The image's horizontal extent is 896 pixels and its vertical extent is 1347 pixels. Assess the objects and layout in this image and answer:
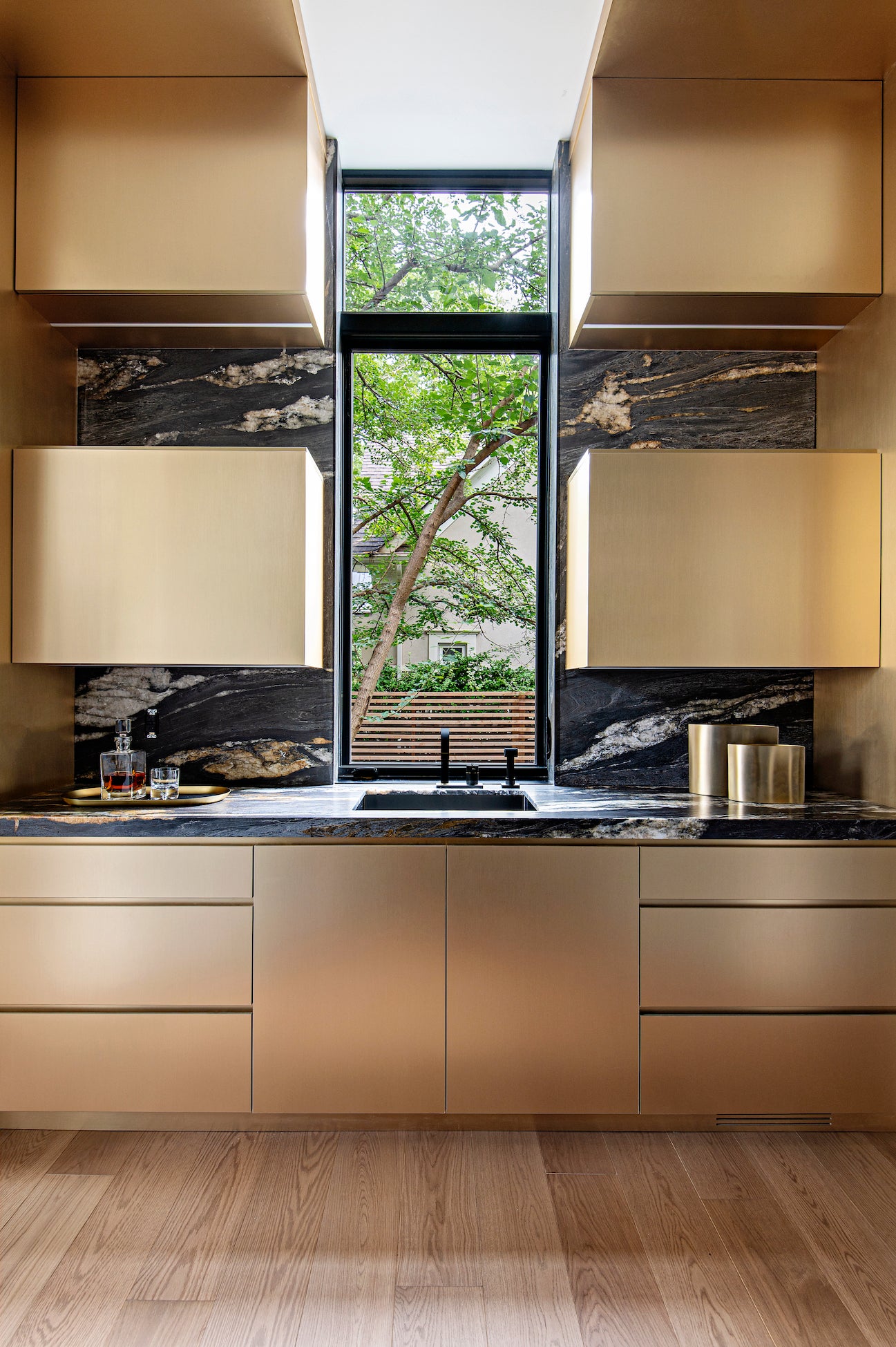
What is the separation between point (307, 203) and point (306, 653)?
4.43 feet

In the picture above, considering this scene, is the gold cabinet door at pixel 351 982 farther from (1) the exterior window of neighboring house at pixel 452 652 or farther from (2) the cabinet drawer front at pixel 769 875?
(1) the exterior window of neighboring house at pixel 452 652

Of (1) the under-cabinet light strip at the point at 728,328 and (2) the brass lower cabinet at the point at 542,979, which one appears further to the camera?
(1) the under-cabinet light strip at the point at 728,328

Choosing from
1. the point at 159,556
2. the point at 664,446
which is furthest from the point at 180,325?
the point at 664,446

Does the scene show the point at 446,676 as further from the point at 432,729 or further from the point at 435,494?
the point at 435,494

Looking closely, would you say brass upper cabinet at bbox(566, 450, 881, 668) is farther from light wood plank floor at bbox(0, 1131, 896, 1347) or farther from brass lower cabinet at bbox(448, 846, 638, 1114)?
light wood plank floor at bbox(0, 1131, 896, 1347)

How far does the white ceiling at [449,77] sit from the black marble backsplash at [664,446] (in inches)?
30.7

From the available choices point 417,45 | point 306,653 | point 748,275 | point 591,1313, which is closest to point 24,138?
point 417,45

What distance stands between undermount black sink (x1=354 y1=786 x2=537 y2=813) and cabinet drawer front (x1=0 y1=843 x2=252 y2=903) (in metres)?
0.59

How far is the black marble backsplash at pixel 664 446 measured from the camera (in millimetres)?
2988

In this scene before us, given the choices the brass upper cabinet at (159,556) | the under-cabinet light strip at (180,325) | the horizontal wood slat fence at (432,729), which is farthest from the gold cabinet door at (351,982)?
the under-cabinet light strip at (180,325)

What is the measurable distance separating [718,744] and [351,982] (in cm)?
132

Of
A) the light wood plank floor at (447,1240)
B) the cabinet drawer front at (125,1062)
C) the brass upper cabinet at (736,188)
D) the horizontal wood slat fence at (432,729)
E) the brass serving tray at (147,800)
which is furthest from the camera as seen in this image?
the horizontal wood slat fence at (432,729)

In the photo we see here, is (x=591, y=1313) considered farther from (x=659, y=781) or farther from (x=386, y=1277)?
(x=659, y=781)

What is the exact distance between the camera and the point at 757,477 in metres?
2.62
